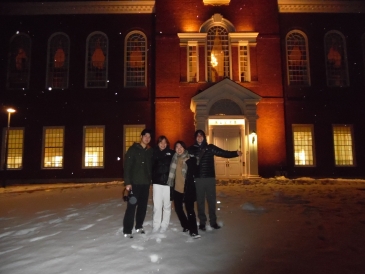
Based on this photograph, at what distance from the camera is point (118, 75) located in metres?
17.2

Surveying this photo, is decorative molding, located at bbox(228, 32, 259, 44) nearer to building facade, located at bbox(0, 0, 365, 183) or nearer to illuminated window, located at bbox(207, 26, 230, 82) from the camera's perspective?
building facade, located at bbox(0, 0, 365, 183)

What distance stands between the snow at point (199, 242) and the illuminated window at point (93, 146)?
890 centimetres

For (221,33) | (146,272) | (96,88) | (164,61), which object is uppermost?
(221,33)

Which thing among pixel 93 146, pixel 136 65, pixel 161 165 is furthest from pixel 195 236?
pixel 136 65

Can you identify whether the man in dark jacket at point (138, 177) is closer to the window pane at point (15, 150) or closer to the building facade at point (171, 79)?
the building facade at point (171, 79)

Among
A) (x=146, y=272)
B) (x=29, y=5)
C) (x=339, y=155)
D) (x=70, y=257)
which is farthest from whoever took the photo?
(x=29, y=5)

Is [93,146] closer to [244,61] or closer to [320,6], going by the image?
[244,61]

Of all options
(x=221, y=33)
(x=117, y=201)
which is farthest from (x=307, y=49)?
(x=117, y=201)

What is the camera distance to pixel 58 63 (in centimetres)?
1747

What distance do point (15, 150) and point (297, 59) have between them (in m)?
17.1

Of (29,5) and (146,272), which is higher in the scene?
(29,5)

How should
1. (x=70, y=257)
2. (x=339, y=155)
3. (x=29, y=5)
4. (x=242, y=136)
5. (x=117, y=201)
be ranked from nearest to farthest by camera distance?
(x=70, y=257) < (x=117, y=201) < (x=242, y=136) < (x=339, y=155) < (x=29, y=5)

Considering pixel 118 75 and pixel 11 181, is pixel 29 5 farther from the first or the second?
pixel 11 181

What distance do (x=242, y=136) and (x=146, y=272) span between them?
12.2 metres
